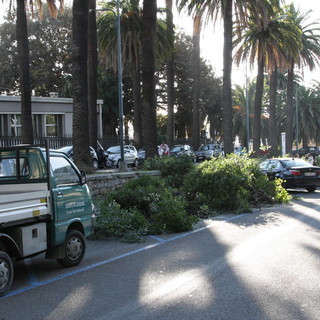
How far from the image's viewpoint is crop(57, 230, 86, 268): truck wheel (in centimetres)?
732

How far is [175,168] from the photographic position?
1658 centimetres

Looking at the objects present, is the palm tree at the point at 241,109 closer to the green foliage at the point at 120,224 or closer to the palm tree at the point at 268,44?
the palm tree at the point at 268,44

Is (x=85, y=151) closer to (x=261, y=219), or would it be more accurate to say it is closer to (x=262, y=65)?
(x=261, y=219)

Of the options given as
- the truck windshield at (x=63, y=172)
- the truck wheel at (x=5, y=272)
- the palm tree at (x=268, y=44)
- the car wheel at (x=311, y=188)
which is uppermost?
the palm tree at (x=268, y=44)

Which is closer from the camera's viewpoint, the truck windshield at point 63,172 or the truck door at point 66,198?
the truck door at point 66,198

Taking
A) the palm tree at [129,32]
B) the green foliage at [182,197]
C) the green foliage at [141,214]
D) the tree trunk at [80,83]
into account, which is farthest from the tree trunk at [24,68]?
the palm tree at [129,32]

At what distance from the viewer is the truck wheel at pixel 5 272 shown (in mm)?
5832

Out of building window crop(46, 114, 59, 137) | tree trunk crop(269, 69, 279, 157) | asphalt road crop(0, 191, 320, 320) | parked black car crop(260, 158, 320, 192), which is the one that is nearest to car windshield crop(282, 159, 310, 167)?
parked black car crop(260, 158, 320, 192)

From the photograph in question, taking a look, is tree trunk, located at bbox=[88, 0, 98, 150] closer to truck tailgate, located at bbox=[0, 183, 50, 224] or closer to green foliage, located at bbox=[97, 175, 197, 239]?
green foliage, located at bbox=[97, 175, 197, 239]

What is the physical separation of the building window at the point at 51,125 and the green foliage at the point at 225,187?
80.9 feet

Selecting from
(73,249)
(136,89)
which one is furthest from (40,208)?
(136,89)

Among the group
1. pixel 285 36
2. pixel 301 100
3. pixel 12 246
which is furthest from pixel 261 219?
pixel 301 100

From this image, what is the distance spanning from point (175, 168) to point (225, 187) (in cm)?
292

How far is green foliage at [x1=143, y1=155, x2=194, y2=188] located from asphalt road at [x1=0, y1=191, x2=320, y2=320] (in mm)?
6128
